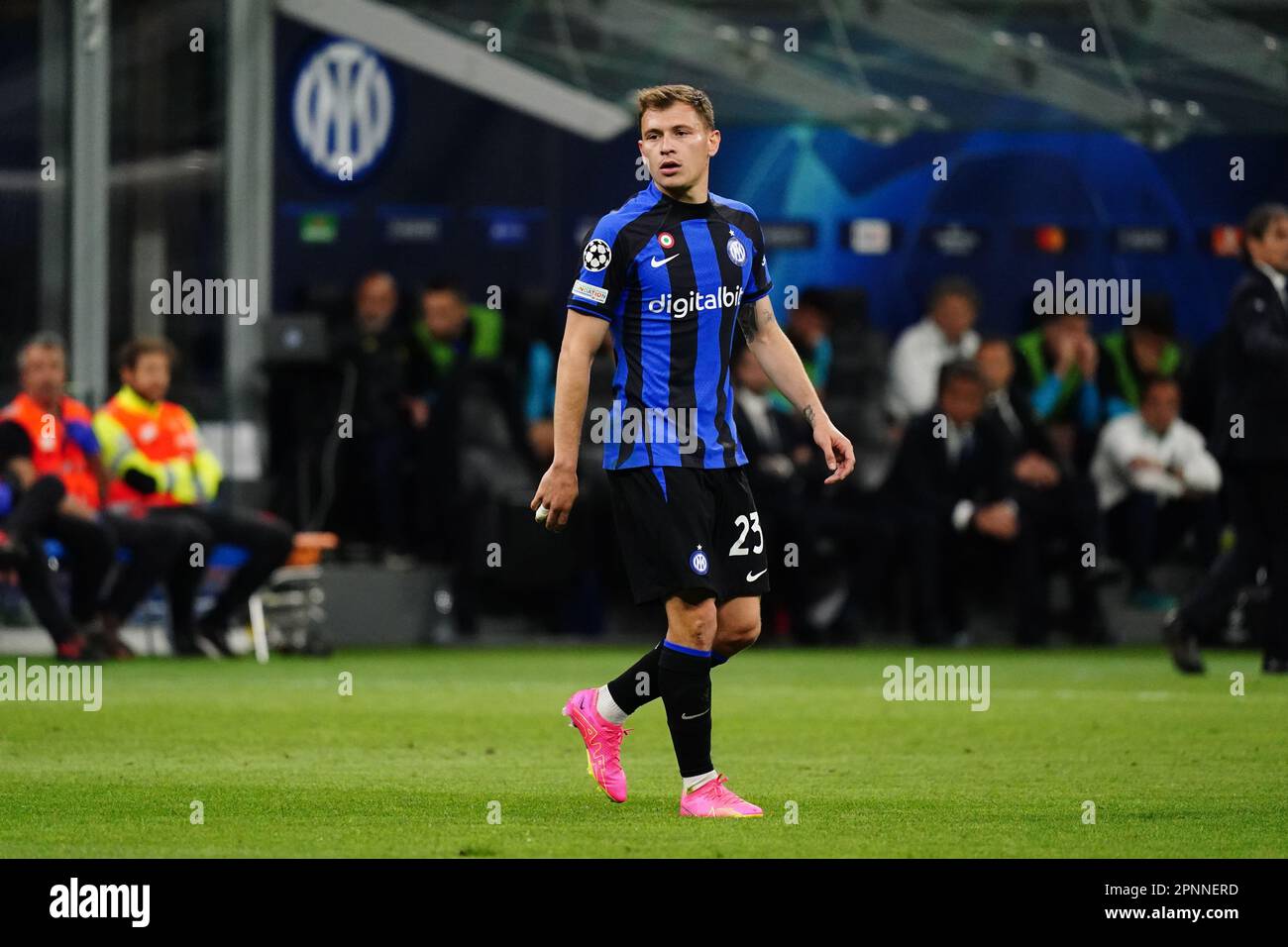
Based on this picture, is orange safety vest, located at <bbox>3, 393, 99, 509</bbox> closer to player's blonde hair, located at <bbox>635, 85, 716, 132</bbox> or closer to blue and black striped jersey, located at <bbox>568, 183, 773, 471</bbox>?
blue and black striped jersey, located at <bbox>568, 183, 773, 471</bbox>

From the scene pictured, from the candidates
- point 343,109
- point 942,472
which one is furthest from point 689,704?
point 343,109

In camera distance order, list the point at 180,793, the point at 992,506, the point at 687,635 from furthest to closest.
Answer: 1. the point at 992,506
2. the point at 180,793
3. the point at 687,635

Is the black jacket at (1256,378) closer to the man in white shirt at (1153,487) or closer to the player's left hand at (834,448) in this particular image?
the man in white shirt at (1153,487)

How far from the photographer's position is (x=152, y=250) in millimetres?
16672

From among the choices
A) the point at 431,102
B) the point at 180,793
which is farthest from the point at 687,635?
the point at 431,102

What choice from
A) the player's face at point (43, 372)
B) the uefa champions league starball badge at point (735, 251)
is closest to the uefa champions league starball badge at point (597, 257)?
the uefa champions league starball badge at point (735, 251)

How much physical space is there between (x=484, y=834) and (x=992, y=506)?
951 cm

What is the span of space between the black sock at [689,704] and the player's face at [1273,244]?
5966mm

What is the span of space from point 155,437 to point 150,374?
386mm

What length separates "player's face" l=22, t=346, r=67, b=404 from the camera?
13.7 metres

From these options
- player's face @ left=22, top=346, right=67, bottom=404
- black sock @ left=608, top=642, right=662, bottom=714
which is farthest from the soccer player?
player's face @ left=22, top=346, right=67, bottom=404

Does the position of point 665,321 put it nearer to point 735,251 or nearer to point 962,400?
point 735,251

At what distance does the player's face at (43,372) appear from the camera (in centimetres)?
1366

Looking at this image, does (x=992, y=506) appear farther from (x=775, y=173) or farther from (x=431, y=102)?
(x=431, y=102)
